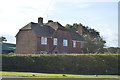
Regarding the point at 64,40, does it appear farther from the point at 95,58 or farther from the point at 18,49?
the point at 95,58

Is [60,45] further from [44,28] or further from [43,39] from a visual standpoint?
[44,28]

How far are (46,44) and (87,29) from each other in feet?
142

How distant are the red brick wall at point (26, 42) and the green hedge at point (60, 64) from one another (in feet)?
52.6

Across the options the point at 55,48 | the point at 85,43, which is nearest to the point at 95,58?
the point at 55,48

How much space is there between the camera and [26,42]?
2167 inches

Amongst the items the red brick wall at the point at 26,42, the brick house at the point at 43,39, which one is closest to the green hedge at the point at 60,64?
the brick house at the point at 43,39

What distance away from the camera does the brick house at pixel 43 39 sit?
2121 inches

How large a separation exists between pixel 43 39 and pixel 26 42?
3738mm

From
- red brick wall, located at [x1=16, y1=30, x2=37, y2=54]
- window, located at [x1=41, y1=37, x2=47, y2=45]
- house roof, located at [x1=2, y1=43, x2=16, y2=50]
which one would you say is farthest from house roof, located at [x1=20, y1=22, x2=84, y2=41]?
house roof, located at [x1=2, y1=43, x2=16, y2=50]

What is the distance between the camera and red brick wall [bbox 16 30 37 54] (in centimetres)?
5375

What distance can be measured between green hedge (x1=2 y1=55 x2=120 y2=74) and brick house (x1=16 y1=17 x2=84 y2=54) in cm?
1585

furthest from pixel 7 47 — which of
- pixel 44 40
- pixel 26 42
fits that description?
pixel 44 40

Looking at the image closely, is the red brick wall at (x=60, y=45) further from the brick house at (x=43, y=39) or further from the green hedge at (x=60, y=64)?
the green hedge at (x=60, y=64)

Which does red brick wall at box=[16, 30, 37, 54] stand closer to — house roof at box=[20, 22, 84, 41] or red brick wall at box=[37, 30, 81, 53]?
house roof at box=[20, 22, 84, 41]
